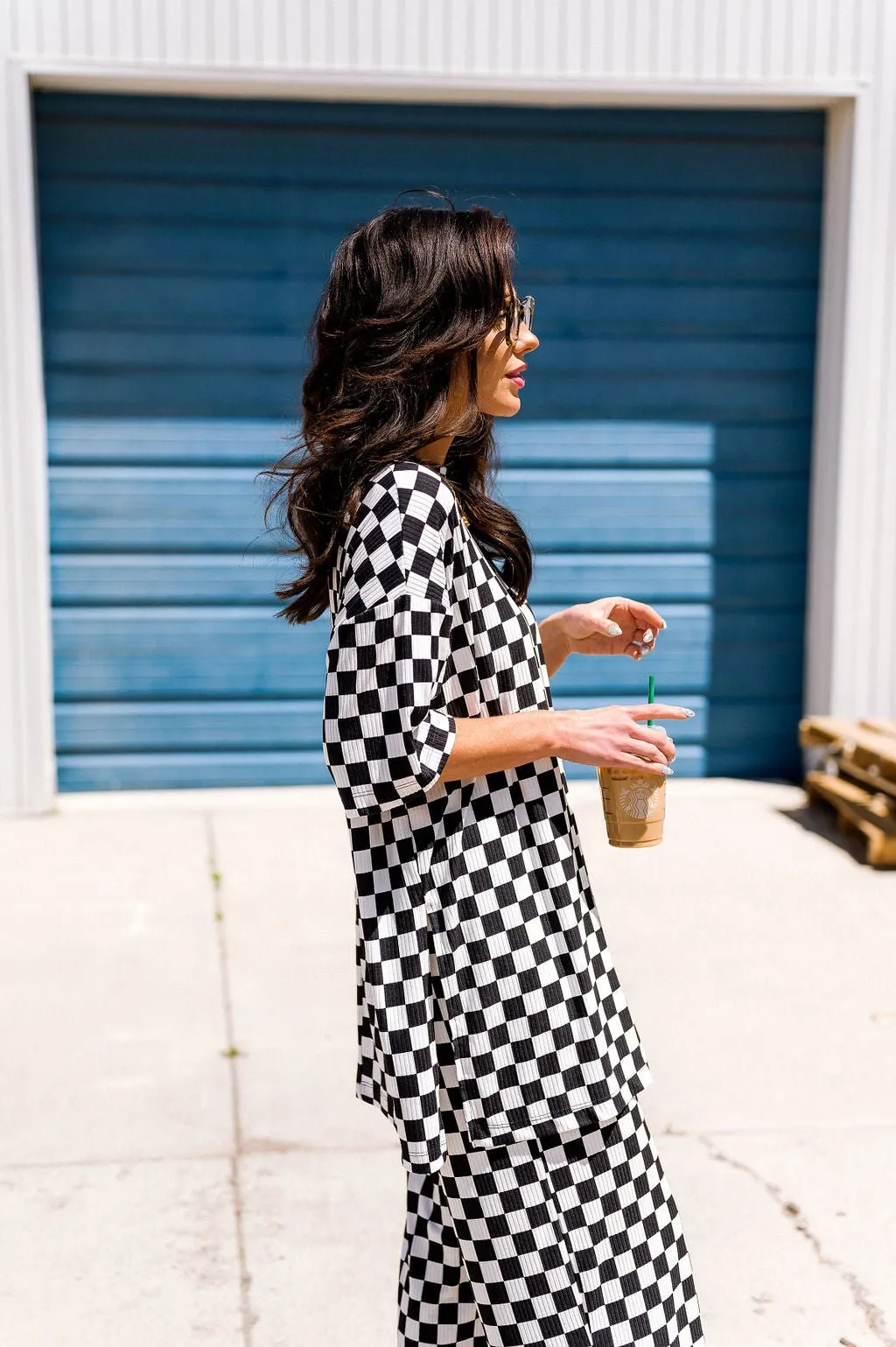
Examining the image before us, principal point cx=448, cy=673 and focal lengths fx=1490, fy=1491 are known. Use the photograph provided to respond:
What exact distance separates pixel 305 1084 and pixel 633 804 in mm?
2014

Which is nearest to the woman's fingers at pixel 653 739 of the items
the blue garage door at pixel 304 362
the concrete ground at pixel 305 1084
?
the concrete ground at pixel 305 1084

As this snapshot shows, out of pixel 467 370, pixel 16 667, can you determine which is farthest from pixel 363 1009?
pixel 16 667

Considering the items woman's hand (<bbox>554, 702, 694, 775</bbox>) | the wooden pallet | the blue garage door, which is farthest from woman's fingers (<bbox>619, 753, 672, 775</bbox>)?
the blue garage door

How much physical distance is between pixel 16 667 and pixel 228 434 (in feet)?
4.36

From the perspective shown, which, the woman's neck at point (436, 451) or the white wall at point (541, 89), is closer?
the woman's neck at point (436, 451)

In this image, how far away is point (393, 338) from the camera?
1.83 metres

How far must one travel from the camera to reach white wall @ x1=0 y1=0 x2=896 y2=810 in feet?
19.3

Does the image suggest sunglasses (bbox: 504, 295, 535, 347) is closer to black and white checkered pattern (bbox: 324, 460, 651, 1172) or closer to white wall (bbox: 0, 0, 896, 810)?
black and white checkered pattern (bbox: 324, 460, 651, 1172)

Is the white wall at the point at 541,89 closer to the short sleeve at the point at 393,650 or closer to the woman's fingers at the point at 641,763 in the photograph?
the short sleeve at the point at 393,650

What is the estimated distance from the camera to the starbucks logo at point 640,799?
6.41ft

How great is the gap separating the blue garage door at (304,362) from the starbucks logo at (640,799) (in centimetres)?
455

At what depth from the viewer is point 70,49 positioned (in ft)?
19.2

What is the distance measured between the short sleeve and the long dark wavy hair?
0.25ft

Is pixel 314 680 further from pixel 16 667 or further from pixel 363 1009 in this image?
pixel 363 1009
